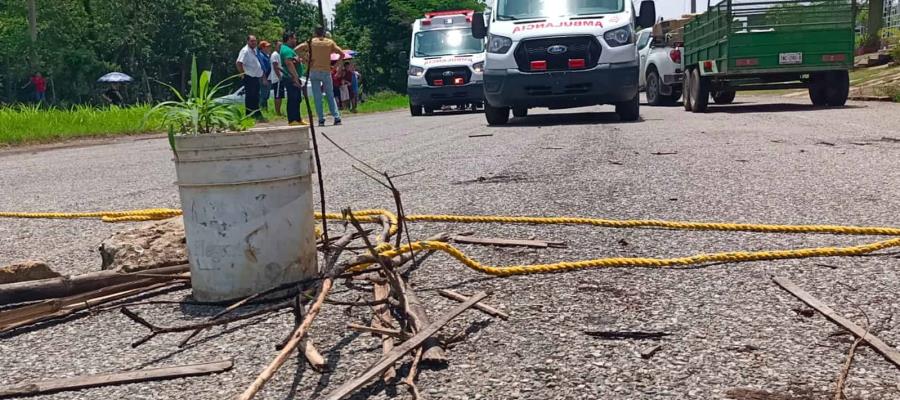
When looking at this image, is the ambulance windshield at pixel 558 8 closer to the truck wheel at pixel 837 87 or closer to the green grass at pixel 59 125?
the truck wheel at pixel 837 87

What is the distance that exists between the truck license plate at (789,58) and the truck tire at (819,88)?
1.05 metres

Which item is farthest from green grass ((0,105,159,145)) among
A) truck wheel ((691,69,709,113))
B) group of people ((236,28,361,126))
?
truck wheel ((691,69,709,113))

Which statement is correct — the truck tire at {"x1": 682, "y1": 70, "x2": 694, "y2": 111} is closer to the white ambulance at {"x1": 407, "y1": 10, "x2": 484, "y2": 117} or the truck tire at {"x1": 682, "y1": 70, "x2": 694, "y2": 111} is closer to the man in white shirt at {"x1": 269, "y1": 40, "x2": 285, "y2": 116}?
the white ambulance at {"x1": 407, "y1": 10, "x2": 484, "y2": 117}

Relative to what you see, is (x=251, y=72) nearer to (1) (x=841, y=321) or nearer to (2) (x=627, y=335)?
(2) (x=627, y=335)

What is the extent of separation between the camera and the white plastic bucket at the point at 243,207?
2592mm

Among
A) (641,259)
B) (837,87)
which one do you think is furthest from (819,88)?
(641,259)

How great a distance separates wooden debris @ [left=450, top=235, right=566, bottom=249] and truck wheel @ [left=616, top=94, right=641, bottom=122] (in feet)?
26.9

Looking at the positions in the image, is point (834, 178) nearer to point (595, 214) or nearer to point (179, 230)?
point (595, 214)

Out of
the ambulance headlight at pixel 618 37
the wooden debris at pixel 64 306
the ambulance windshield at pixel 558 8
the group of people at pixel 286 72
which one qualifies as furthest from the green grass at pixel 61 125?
the wooden debris at pixel 64 306

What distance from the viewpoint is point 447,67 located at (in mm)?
18641

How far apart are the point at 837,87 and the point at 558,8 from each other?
5.76 metres

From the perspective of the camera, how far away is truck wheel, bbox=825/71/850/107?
13.7 m

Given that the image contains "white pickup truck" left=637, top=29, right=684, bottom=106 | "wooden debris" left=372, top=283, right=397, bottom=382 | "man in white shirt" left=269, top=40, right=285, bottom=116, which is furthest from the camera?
"white pickup truck" left=637, top=29, right=684, bottom=106

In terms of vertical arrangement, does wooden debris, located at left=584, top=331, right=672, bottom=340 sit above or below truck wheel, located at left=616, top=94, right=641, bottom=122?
below
